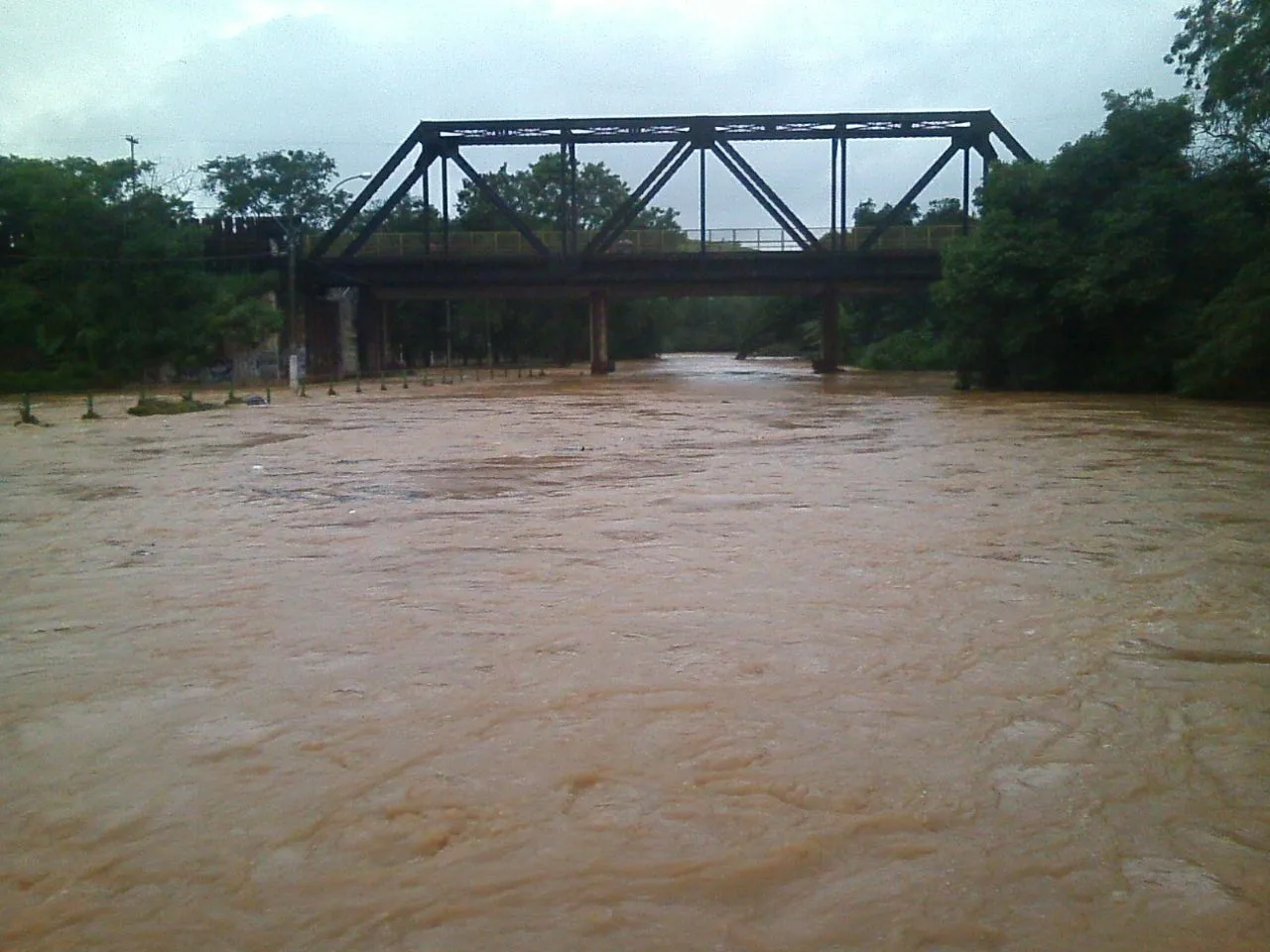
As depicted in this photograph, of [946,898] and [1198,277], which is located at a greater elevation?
[1198,277]

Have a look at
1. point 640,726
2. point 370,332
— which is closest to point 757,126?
point 370,332

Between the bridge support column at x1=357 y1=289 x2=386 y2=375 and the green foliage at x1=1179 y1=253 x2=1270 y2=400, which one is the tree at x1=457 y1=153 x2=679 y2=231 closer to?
the bridge support column at x1=357 y1=289 x2=386 y2=375

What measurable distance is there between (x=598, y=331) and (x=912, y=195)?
1649 centimetres

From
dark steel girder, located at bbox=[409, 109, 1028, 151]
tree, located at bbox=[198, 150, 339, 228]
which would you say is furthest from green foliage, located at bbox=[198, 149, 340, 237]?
dark steel girder, located at bbox=[409, 109, 1028, 151]

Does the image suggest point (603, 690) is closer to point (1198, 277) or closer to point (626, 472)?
point (626, 472)

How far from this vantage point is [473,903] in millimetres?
3646

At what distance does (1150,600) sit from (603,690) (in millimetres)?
3773

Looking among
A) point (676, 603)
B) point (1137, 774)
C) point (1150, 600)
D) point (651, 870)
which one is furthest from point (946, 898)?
point (1150, 600)

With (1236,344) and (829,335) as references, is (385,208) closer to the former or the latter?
(829,335)

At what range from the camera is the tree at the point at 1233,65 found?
2750cm

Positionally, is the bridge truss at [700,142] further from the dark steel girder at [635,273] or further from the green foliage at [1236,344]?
the green foliage at [1236,344]

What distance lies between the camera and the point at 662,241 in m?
55.8

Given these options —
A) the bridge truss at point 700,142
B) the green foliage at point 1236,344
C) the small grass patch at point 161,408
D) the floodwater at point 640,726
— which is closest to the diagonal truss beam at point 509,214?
the bridge truss at point 700,142

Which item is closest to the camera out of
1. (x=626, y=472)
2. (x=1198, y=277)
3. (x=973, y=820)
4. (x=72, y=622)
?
(x=973, y=820)
